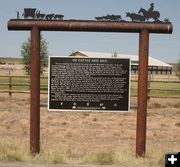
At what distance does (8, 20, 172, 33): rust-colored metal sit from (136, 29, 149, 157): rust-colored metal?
0.15 m

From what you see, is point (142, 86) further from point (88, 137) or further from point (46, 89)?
point (46, 89)

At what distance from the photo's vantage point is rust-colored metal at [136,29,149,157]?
738 cm

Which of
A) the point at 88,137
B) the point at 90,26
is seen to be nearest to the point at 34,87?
the point at 90,26

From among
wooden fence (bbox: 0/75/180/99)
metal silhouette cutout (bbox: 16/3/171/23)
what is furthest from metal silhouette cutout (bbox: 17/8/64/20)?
wooden fence (bbox: 0/75/180/99)

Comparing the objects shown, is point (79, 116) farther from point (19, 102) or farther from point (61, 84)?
point (61, 84)

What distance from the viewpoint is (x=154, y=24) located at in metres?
7.29

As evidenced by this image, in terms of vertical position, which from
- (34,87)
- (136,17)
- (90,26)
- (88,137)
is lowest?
(88,137)

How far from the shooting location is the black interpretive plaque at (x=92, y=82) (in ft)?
24.6

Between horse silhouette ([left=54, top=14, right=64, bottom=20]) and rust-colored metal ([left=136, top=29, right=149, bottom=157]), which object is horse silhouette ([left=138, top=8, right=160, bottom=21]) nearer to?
rust-colored metal ([left=136, top=29, right=149, bottom=157])

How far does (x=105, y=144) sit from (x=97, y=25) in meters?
4.01

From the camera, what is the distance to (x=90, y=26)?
24.0 feet

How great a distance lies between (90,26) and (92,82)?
97 cm

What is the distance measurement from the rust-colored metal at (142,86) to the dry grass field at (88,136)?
0.88 ft

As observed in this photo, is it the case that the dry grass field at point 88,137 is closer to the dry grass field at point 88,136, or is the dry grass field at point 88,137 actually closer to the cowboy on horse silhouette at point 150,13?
the dry grass field at point 88,136
